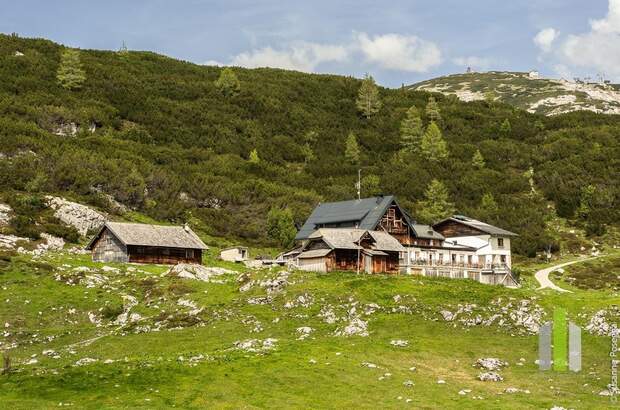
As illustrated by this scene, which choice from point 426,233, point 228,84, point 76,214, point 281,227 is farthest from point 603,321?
point 228,84

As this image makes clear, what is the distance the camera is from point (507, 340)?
4762 centimetres

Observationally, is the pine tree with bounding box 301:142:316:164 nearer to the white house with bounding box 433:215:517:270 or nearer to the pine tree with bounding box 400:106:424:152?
the pine tree with bounding box 400:106:424:152

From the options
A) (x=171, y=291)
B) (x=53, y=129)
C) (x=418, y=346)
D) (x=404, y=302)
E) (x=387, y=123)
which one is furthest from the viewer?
(x=387, y=123)

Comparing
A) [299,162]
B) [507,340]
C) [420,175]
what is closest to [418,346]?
[507,340]

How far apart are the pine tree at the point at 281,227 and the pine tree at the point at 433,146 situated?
5757 centimetres

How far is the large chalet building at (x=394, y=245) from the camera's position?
74.8 metres

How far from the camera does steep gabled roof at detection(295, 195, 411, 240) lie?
8781 cm

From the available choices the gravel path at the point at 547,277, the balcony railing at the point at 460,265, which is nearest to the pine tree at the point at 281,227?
the balcony railing at the point at 460,265

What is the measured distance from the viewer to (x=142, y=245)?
80625 mm

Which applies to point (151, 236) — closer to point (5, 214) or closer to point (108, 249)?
point (108, 249)

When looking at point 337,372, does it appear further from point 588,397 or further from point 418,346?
point 588,397

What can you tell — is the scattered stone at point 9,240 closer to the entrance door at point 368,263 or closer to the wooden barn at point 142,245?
the wooden barn at point 142,245

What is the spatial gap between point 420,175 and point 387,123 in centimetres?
4060

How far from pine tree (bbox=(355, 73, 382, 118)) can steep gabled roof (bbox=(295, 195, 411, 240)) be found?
→ 99.4 meters
